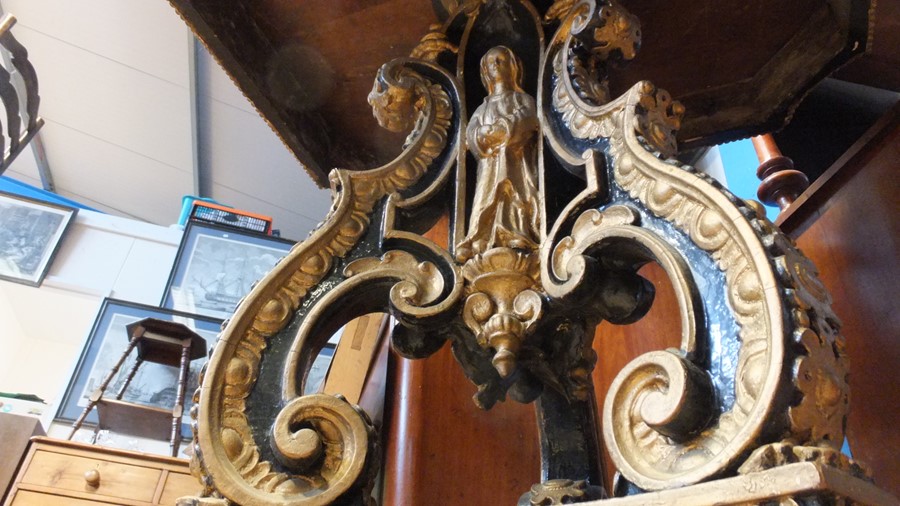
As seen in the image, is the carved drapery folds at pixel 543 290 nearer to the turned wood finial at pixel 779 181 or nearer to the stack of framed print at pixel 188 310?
the turned wood finial at pixel 779 181

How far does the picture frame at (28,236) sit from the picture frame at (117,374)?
2.82ft

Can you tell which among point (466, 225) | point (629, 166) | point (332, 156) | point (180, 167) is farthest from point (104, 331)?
point (629, 166)

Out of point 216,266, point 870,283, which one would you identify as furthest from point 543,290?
point 216,266

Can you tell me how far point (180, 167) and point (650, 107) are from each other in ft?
10.9

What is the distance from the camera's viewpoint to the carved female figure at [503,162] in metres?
0.61

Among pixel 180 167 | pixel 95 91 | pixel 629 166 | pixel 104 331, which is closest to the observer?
pixel 629 166

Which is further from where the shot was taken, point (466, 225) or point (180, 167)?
point (180, 167)

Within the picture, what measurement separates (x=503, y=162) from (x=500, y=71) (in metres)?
0.13

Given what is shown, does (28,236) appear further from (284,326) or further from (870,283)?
(870,283)

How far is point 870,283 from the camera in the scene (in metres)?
0.83

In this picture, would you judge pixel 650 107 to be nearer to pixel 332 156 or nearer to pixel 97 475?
pixel 332 156

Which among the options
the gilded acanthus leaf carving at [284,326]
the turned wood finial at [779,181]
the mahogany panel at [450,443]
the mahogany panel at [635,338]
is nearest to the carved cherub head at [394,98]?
the gilded acanthus leaf carving at [284,326]

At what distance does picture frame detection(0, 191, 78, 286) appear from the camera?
327cm

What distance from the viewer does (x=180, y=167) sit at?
3555mm
